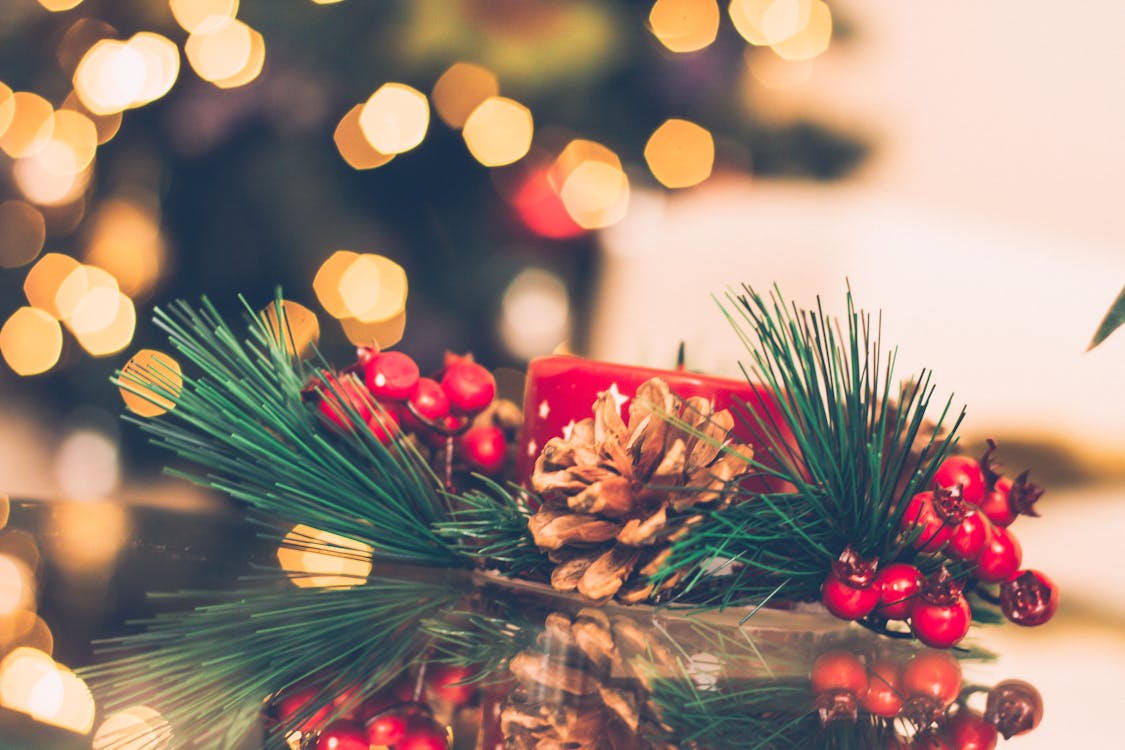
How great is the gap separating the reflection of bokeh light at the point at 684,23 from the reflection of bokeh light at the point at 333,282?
0.32m

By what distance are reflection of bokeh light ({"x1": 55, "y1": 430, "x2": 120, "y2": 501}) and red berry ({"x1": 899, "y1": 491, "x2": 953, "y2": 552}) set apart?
75 cm

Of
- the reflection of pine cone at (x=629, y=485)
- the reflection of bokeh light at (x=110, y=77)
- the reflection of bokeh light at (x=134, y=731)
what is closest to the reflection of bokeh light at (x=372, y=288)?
the reflection of bokeh light at (x=110, y=77)

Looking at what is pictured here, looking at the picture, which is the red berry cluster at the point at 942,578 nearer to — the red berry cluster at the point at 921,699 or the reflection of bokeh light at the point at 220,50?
the red berry cluster at the point at 921,699

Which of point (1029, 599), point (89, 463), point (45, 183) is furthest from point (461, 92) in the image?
point (1029, 599)

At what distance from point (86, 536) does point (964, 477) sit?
1.46ft

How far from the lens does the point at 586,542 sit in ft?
1.18

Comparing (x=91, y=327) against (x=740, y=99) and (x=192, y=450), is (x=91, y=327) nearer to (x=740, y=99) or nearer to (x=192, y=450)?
(x=192, y=450)

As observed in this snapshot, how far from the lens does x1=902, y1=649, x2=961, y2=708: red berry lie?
12.0 inches

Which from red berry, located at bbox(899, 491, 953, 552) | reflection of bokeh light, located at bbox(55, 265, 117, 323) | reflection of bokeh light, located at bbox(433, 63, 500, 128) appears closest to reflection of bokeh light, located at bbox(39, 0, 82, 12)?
reflection of bokeh light, located at bbox(55, 265, 117, 323)

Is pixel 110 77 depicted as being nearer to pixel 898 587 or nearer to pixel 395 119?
pixel 395 119

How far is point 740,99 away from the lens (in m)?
0.88

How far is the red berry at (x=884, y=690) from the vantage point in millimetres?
276

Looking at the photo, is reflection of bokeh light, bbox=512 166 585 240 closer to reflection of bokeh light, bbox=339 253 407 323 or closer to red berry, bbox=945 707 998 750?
reflection of bokeh light, bbox=339 253 407 323

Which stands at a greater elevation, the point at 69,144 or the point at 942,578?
Answer: the point at 69,144
